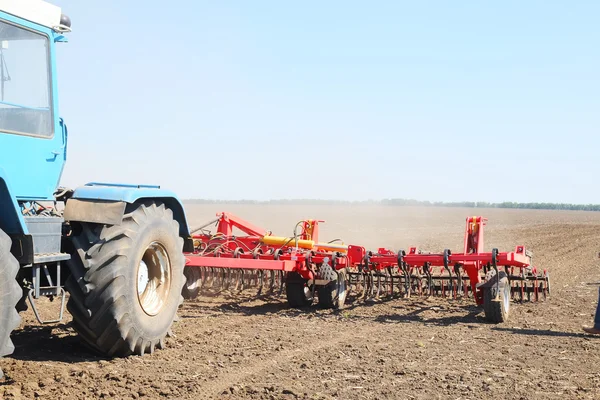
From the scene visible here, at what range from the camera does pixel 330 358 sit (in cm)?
595

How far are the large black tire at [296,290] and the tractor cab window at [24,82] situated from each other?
460 centimetres

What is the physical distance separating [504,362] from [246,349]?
7.47 ft

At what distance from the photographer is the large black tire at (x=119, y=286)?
5.22m

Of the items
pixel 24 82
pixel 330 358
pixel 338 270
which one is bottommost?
pixel 330 358

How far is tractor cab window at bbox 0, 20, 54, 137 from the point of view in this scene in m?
5.09

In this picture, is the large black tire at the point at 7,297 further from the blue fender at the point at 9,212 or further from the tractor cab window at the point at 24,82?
the tractor cab window at the point at 24,82

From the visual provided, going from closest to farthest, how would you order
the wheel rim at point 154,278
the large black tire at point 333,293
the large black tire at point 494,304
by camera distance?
1. the wheel rim at point 154,278
2. the large black tire at point 494,304
3. the large black tire at point 333,293

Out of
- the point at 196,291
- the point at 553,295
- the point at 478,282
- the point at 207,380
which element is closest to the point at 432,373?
the point at 207,380

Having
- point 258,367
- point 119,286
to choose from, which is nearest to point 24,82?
point 119,286

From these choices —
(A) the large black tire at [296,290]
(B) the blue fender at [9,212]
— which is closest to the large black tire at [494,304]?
(A) the large black tire at [296,290]

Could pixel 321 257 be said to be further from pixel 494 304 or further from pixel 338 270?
pixel 494 304

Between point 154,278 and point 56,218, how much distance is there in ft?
4.00

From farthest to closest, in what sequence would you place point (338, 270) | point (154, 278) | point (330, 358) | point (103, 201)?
point (338, 270) → point (154, 278) → point (330, 358) → point (103, 201)

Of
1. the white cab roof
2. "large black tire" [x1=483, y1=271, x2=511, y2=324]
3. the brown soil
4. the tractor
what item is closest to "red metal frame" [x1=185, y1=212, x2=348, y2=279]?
the brown soil
